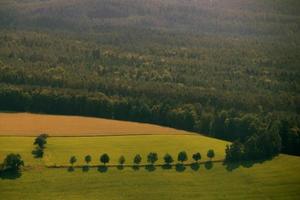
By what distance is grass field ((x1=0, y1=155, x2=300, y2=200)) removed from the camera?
79.8 metres

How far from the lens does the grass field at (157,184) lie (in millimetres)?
79812

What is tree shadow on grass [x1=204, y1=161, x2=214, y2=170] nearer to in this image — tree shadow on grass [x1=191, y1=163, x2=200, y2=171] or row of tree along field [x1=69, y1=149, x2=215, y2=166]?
tree shadow on grass [x1=191, y1=163, x2=200, y2=171]

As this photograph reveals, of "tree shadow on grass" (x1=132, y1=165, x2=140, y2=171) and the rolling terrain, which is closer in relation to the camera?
the rolling terrain

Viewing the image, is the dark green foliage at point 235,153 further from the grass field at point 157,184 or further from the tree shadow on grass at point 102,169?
the tree shadow on grass at point 102,169

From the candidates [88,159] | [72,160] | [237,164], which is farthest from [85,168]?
[237,164]

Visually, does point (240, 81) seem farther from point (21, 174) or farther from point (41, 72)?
point (21, 174)

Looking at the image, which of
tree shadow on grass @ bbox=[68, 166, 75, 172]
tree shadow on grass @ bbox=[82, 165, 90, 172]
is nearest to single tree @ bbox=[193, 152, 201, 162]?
tree shadow on grass @ bbox=[82, 165, 90, 172]

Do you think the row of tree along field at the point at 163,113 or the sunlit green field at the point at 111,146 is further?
the row of tree along field at the point at 163,113

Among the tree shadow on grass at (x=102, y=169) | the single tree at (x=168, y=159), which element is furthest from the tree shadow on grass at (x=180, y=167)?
the tree shadow on grass at (x=102, y=169)

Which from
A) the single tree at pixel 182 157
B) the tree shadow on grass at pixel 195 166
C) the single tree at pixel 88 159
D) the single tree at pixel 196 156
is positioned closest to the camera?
the single tree at pixel 88 159

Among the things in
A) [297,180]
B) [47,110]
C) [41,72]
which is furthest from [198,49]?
[297,180]

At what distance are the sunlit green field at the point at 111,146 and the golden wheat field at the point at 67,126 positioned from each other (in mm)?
3146

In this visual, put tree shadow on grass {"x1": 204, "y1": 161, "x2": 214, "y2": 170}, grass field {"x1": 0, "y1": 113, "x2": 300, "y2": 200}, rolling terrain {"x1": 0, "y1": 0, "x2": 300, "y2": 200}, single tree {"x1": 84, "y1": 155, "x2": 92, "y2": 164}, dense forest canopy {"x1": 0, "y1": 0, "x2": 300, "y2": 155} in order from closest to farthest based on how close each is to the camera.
Result: grass field {"x1": 0, "y1": 113, "x2": 300, "y2": 200} → rolling terrain {"x1": 0, "y1": 0, "x2": 300, "y2": 200} → single tree {"x1": 84, "y1": 155, "x2": 92, "y2": 164} → tree shadow on grass {"x1": 204, "y1": 161, "x2": 214, "y2": 170} → dense forest canopy {"x1": 0, "y1": 0, "x2": 300, "y2": 155}

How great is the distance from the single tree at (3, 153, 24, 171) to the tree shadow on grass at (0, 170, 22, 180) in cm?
52
